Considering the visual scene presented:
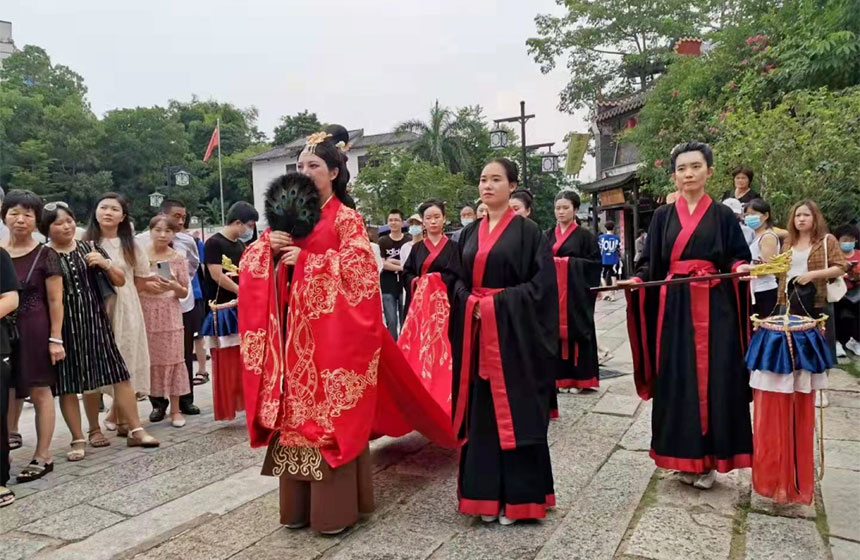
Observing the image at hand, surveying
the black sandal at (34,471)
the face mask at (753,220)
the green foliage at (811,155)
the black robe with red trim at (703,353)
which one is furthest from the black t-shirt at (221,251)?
the green foliage at (811,155)

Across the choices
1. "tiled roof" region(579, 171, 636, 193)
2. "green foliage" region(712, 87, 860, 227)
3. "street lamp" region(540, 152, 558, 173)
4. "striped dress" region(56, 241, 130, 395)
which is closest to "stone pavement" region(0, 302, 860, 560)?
"striped dress" region(56, 241, 130, 395)

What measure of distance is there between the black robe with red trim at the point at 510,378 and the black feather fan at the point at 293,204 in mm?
878

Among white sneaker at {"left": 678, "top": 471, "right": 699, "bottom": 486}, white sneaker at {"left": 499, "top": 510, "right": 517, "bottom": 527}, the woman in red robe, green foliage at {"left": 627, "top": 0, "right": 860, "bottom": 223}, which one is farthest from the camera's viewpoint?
green foliage at {"left": 627, "top": 0, "right": 860, "bottom": 223}

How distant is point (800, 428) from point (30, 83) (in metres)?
38.8

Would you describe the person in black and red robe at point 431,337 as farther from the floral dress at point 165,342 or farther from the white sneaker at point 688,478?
the floral dress at point 165,342

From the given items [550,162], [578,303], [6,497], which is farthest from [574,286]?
[550,162]

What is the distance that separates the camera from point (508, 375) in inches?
121

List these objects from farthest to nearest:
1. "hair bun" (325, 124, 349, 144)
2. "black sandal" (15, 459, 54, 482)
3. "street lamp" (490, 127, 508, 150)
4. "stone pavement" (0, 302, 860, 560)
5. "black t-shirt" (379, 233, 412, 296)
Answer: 1. "street lamp" (490, 127, 508, 150)
2. "black t-shirt" (379, 233, 412, 296)
3. "black sandal" (15, 459, 54, 482)
4. "hair bun" (325, 124, 349, 144)
5. "stone pavement" (0, 302, 860, 560)

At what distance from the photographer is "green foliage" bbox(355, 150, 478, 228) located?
2280 centimetres

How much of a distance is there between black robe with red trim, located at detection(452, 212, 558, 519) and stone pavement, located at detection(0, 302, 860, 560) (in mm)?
183

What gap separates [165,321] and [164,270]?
42cm

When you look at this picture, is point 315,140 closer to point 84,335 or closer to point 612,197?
point 84,335

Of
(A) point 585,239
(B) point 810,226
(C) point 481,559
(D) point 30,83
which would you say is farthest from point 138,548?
(D) point 30,83

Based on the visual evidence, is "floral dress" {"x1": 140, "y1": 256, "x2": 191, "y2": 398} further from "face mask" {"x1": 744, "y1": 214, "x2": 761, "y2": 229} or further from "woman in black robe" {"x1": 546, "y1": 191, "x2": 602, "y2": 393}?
"face mask" {"x1": 744, "y1": 214, "x2": 761, "y2": 229}
